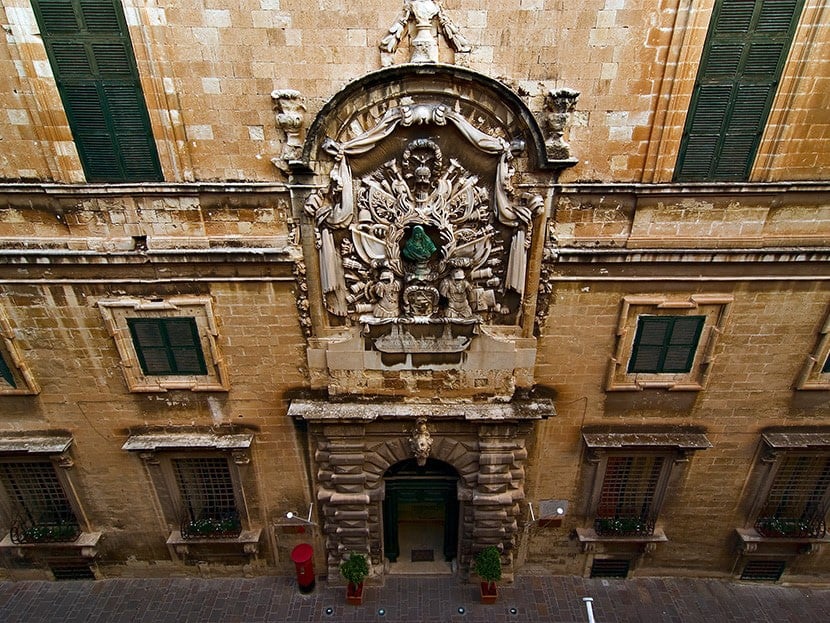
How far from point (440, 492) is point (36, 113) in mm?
11728

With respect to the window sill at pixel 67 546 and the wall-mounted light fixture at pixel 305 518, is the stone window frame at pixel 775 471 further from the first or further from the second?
the window sill at pixel 67 546

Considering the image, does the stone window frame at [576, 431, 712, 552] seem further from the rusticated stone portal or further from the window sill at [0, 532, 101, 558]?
the window sill at [0, 532, 101, 558]

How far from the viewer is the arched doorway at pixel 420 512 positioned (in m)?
11.9

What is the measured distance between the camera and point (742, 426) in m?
10.8

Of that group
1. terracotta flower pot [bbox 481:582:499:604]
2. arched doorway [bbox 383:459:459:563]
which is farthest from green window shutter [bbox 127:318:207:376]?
terracotta flower pot [bbox 481:582:499:604]

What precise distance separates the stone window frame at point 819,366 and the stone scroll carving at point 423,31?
367 inches

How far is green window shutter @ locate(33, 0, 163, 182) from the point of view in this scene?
781 cm

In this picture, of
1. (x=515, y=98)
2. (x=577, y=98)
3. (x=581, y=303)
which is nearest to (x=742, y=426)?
(x=581, y=303)

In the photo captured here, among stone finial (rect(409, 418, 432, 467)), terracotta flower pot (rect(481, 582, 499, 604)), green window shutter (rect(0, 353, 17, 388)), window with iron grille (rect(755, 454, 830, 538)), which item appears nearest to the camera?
green window shutter (rect(0, 353, 17, 388))

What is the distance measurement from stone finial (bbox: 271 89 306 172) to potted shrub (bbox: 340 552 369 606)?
9622mm

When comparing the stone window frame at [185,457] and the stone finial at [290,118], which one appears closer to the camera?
the stone finial at [290,118]

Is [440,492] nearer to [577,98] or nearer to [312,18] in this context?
[577,98]

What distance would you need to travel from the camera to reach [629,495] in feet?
38.7

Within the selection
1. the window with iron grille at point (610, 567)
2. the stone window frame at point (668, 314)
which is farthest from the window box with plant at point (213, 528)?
the stone window frame at point (668, 314)
